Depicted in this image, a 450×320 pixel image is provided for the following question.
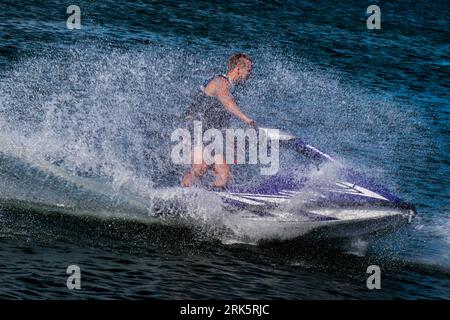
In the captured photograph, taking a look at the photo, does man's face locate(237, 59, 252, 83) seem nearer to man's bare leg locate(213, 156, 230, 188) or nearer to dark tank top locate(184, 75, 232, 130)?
dark tank top locate(184, 75, 232, 130)

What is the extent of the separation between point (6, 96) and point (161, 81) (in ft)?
12.7

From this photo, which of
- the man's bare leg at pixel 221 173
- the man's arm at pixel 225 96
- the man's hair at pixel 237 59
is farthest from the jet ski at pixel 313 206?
the man's hair at pixel 237 59

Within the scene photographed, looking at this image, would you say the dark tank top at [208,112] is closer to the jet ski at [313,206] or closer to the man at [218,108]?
the man at [218,108]

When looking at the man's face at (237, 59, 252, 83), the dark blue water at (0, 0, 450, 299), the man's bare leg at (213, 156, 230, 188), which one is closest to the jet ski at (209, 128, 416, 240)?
the man's bare leg at (213, 156, 230, 188)

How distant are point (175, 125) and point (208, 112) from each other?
238 inches

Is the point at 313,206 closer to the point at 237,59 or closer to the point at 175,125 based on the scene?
the point at 237,59

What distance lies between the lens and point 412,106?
78.7 ft

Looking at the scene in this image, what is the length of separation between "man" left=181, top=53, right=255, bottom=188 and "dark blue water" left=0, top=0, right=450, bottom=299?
39cm

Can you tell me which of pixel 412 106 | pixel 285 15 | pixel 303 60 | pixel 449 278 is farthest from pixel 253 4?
pixel 449 278

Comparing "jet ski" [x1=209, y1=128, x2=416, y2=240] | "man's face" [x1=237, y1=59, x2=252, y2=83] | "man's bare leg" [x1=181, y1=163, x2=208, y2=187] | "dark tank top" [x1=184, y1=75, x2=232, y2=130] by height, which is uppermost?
"man's face" [x1=237, y1=59, x2=252, y2=83]

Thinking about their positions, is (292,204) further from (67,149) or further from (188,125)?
(67,149)

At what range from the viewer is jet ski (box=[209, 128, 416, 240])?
13.2 metres

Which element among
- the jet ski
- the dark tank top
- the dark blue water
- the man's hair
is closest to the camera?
the dark blue water

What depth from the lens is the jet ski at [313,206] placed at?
43.3 ft
